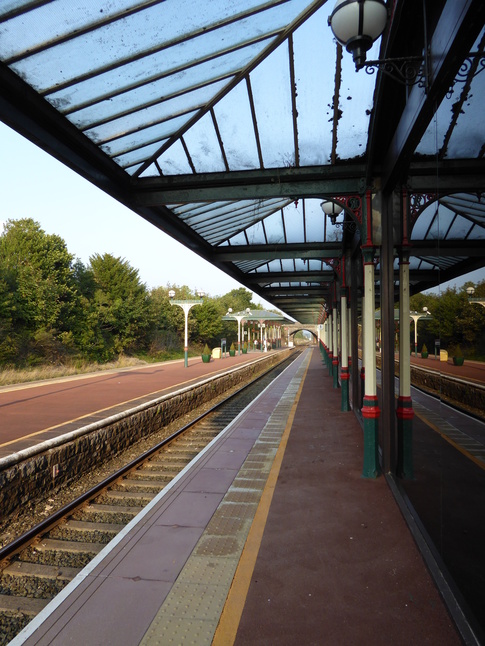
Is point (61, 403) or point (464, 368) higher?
point (464, 368)

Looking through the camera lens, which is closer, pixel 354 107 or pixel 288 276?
pixel 354 107

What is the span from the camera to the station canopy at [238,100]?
3654 mm

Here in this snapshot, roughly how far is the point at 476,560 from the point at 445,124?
4.56m

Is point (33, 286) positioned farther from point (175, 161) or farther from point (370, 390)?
point (370, 390)

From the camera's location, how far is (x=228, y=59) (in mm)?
4816

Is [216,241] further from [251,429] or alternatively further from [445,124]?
[445,124]

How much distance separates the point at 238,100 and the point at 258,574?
528 centimetres

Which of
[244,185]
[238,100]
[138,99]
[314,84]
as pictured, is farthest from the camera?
[244,185]

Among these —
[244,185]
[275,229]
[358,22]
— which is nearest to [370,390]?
[244,185]

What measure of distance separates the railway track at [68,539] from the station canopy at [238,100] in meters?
4.43

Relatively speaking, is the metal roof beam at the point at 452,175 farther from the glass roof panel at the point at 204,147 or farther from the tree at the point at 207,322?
the tree at the point at 207,322

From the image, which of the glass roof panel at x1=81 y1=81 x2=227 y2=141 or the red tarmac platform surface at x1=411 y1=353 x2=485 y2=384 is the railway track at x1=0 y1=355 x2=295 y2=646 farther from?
the glass roof panel at x1=81 y1=81 x2=227 y2=141

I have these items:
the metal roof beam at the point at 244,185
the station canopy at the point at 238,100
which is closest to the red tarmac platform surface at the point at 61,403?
the station canopy at the point at 238,100

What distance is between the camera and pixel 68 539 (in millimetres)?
5273
